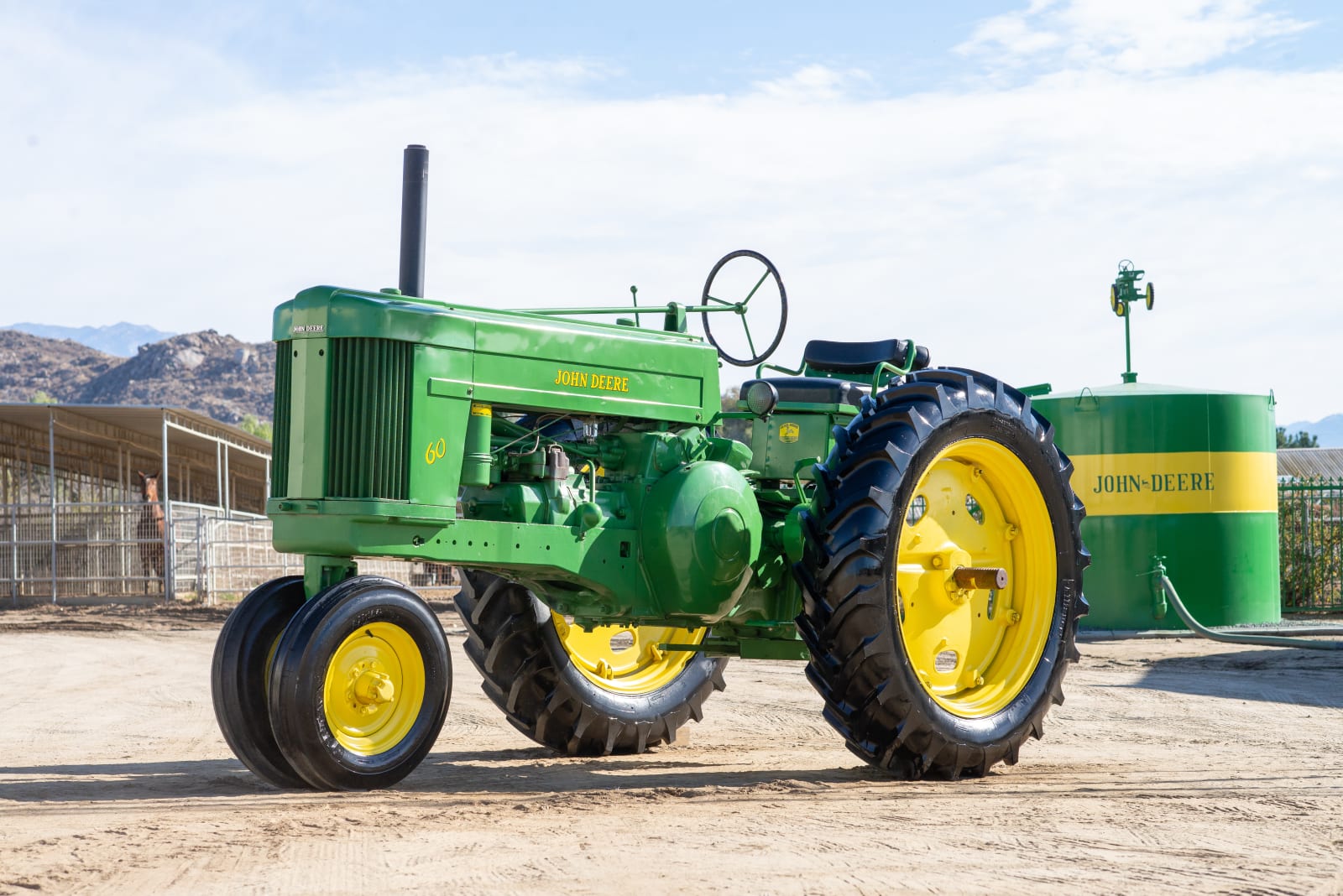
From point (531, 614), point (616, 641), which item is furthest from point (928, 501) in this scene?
point (616, 641)

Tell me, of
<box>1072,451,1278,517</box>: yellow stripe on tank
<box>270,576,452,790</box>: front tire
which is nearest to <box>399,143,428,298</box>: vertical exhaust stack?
<box>270,576,452,790</box>: front tire

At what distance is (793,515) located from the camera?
677cm

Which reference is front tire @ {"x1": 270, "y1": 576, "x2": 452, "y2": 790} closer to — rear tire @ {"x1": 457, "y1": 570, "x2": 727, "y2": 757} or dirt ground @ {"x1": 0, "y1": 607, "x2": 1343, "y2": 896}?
dirt ground @ {"x1": 0, "y1": 607, "x2": 1343, "y2": 896}

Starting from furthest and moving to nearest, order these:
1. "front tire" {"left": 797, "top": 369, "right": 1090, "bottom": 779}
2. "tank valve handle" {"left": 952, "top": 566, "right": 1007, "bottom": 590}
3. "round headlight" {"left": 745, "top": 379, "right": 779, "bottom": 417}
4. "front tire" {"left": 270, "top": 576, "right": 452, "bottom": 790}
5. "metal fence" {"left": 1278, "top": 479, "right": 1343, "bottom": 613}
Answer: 1. "metal fence" {"left": 1278, "top": 479, "right": 1343, "bottom": 613}
2. "round headlight" {"left": 745, "top": 379, "right": 779, "bottom": 417}
3. "tank valve handle" {"left": 952, "top": 566, "right": 1007, "bottom": 590}
4. "front tire" {"left": 797, "top": 369, "right": 1090, "bottom": 779}
5. "front tire" {"left": 270, "top": 576, "right": 452, "bottom": 790}

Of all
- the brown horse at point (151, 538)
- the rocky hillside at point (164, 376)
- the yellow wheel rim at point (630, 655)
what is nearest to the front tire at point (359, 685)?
the yellow wheel rim at point (630, 655)

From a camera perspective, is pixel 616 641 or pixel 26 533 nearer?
pixel 616 641

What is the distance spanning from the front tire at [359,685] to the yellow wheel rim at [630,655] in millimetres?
1497

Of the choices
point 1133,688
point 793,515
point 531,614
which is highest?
point 793,515

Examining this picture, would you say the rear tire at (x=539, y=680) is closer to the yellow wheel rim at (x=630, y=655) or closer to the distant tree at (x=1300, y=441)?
the yellow wheel rim at (x=630, y=655)

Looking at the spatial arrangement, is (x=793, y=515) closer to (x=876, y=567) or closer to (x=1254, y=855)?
(x=876, y=567)

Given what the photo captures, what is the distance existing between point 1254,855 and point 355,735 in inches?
125

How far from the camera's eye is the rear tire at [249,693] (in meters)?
5.73

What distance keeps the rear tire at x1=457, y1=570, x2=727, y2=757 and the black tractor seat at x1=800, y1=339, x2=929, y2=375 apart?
6.21 feet

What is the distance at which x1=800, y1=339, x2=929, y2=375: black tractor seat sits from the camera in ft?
25.8
